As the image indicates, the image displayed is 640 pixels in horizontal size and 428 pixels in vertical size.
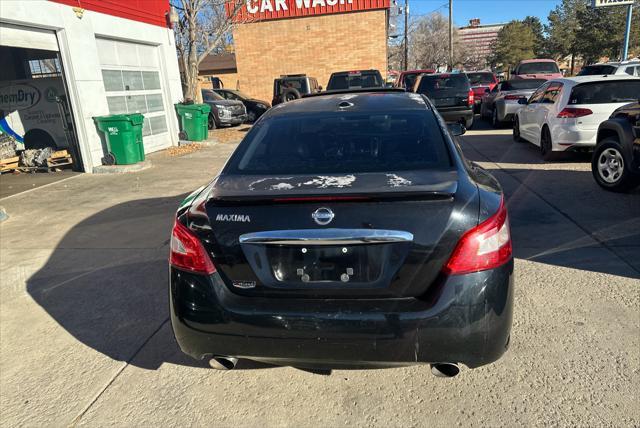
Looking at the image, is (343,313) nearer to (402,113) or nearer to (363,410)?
(363,410)

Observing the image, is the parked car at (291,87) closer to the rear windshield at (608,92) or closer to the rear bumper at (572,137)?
the rear bumper at (572,137)

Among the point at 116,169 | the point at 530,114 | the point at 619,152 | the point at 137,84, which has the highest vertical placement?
the point at 137,84

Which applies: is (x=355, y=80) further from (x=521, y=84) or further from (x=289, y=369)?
(x=289, y=369)

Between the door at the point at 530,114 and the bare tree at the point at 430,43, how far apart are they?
186 ft

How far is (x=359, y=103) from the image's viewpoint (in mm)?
3518

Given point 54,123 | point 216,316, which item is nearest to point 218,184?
point 216,316

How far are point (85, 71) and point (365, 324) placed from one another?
10.5m

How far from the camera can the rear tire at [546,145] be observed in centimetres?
873

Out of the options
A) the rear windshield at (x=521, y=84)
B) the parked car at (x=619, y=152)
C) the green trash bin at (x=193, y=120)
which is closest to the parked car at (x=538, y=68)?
the rear windshield at (x=521, y=84)

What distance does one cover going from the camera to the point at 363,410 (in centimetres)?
258

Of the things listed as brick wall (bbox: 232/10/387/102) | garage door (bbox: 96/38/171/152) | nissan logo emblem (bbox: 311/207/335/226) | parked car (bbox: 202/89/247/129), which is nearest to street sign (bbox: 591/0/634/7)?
brick wall (bbox: 232/10/387/102)

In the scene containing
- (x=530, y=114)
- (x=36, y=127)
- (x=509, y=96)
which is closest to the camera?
(x=530, y=114)

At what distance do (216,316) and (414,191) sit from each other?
1.14m

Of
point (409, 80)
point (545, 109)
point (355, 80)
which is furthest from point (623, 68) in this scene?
point (409, 80)
